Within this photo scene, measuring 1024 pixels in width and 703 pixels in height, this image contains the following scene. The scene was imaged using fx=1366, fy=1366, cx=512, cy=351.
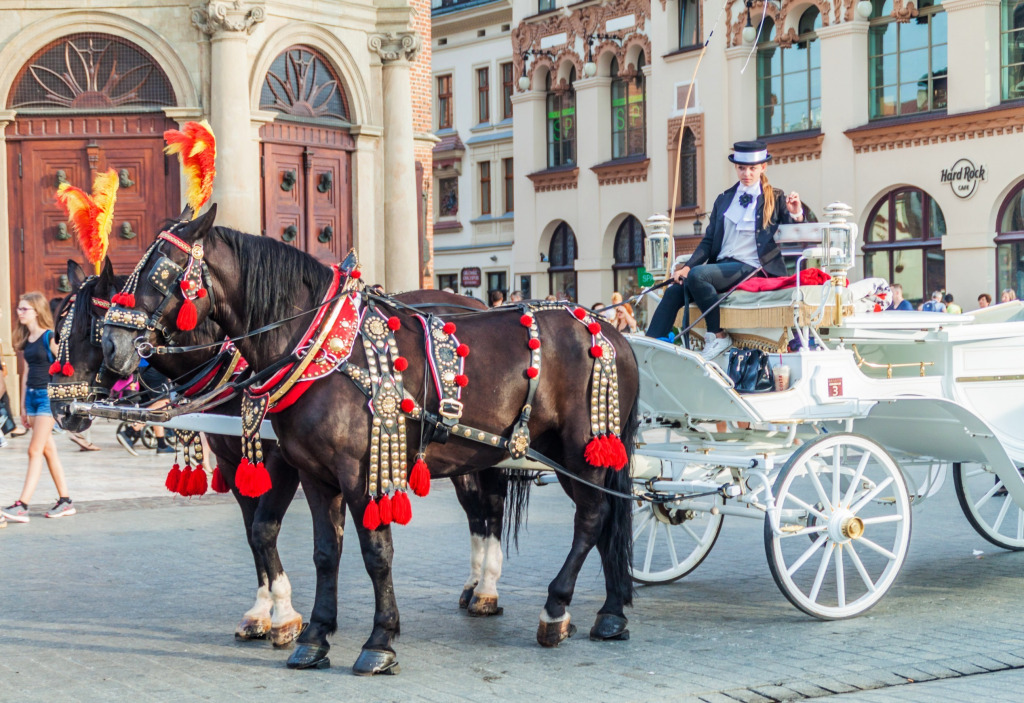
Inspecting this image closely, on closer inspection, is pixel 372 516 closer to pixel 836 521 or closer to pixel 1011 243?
pixel 836 521

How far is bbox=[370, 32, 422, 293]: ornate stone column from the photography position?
Result: 1864 centimetres

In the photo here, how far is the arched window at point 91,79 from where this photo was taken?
1733cm

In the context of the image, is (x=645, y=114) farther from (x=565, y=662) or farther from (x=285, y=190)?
(x=565, y=662)

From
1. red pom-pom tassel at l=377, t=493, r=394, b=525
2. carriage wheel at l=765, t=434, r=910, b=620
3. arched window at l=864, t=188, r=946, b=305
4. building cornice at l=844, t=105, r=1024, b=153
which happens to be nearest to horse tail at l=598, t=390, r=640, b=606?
carriage wheel at l=765, t=434, r=910, b=620

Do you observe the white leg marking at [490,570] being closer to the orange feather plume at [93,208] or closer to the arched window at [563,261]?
the orange feather plume at [93,208]

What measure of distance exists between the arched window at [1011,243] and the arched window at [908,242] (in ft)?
4.13

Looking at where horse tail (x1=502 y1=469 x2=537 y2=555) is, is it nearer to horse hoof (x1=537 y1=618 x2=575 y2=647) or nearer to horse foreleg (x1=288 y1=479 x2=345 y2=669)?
horse hoof (x1=537 y1=618 x2=575 y2=647)

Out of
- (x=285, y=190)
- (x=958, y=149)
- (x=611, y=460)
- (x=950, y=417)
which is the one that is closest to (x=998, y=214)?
(x=958, y=149)

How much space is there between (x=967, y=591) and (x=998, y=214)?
22249mm

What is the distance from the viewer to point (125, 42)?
17516mm

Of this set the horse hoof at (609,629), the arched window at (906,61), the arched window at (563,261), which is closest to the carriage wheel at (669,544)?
the horse hoof at (609,629)

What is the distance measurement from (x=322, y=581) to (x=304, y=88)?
12.8 meters

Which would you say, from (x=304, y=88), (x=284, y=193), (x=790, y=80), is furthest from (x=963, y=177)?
(x=284, y=193)

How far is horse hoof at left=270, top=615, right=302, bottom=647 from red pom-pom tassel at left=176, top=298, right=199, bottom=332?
165cm
